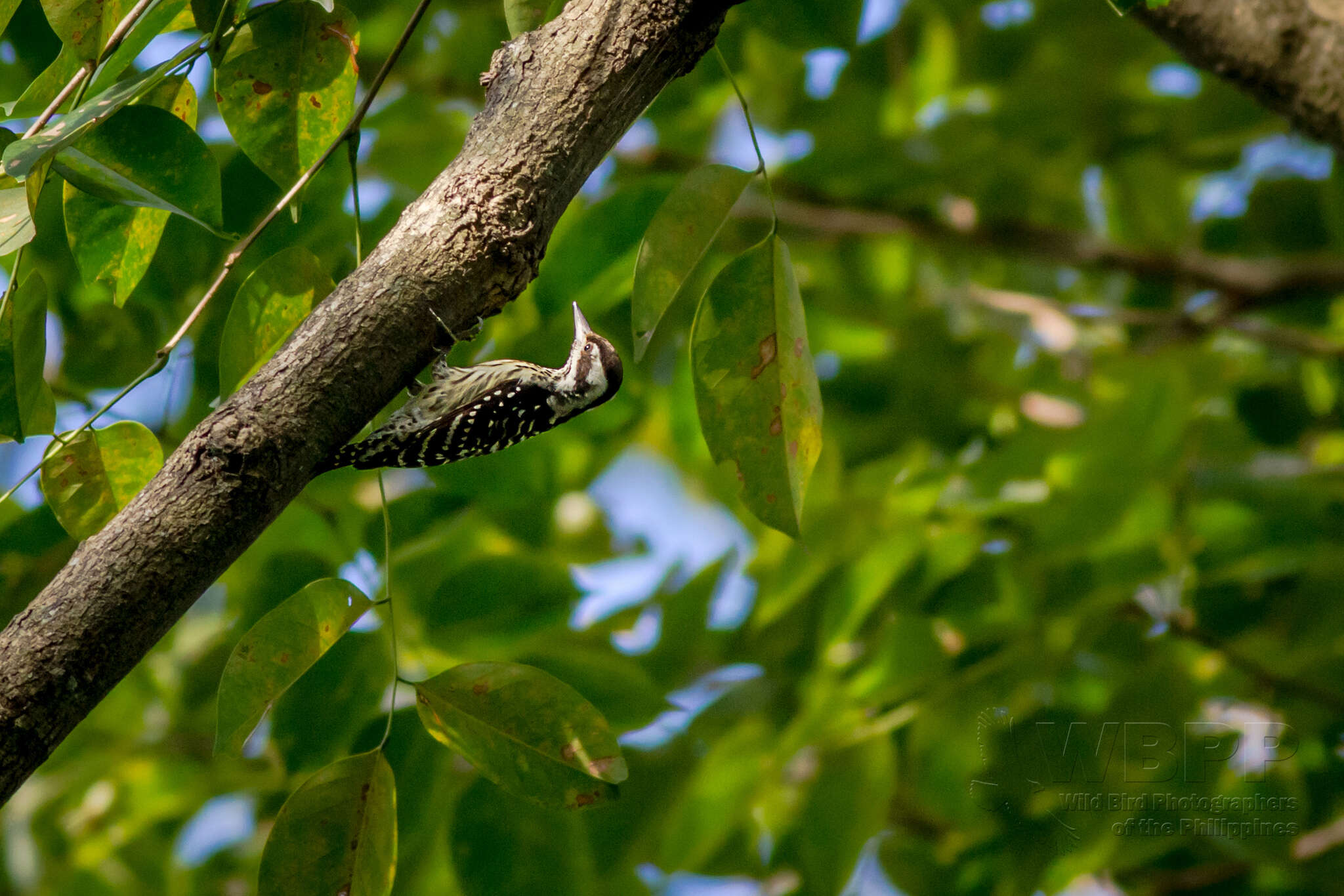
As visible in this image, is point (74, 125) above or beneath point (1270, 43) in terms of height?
above

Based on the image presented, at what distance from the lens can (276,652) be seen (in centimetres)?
189

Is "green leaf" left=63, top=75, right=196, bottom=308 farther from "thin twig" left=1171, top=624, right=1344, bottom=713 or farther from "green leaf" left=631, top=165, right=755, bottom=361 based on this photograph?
"thin twig" left=1171, top=624, right=1344, bottom=713

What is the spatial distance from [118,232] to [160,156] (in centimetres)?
24

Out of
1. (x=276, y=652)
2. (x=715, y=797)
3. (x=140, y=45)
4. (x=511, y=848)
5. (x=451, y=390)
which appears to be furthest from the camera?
(x=715, y=797)

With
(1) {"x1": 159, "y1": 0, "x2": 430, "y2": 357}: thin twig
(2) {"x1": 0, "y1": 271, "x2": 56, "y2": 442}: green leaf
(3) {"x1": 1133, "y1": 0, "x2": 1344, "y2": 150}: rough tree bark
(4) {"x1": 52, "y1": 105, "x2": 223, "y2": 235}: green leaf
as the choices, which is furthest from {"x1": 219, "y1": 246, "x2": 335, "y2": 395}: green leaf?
(3) {"x1": 1133, "y1": 0, "x2": 1344, "y2": 150}: rough tree bark

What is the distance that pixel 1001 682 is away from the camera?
3.29 metres

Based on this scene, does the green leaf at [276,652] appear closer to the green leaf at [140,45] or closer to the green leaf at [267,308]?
the green leaf at [267,308]

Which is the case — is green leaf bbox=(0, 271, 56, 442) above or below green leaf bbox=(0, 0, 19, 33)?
below

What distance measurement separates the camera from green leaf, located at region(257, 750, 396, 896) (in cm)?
183

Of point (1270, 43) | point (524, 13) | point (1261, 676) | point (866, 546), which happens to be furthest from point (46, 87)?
point (1261, 676)

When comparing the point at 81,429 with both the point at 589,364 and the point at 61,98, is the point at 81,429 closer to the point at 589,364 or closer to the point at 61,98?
the point at 61,98

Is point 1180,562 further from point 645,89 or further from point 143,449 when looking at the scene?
point 143,449

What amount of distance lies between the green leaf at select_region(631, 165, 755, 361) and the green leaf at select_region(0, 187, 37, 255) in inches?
38.6

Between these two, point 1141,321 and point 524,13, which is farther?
point 1141,321
